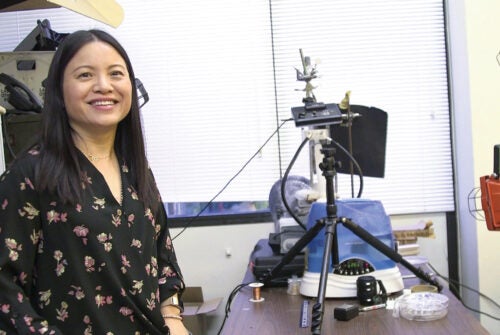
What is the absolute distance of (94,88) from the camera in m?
1.18

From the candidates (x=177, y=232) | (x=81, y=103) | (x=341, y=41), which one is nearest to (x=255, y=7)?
(x=341, y=41)

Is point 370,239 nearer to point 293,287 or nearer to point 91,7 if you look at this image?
point 293,287

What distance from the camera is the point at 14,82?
6.73ft

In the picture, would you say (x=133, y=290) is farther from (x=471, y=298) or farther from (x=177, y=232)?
(x=471, y=298)

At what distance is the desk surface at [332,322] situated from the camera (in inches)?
55.7

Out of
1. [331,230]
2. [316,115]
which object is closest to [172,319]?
[331,230]

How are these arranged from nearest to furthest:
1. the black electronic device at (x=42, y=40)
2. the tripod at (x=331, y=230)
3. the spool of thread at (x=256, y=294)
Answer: the tripod at (x=331, y=230) → the spool of thread at (x=256, y=294) → the black electronic device at (x=42, y=40)

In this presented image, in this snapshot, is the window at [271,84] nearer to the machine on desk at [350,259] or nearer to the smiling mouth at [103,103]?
the machine on desk at [350,259]

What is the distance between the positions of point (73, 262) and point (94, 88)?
389 mm

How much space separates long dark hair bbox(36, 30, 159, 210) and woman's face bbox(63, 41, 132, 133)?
0.02 meters

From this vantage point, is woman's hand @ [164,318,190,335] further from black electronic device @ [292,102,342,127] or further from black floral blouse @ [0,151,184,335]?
black electronic device @ [292,102,342,127]

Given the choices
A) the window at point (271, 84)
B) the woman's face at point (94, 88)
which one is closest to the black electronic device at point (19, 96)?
the window at point (271, 84)

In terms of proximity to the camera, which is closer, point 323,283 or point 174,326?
point 174,326

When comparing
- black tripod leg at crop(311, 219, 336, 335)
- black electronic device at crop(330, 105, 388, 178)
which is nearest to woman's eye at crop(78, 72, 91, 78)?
black tripod leg at crop(311, 219, 336, 335)
